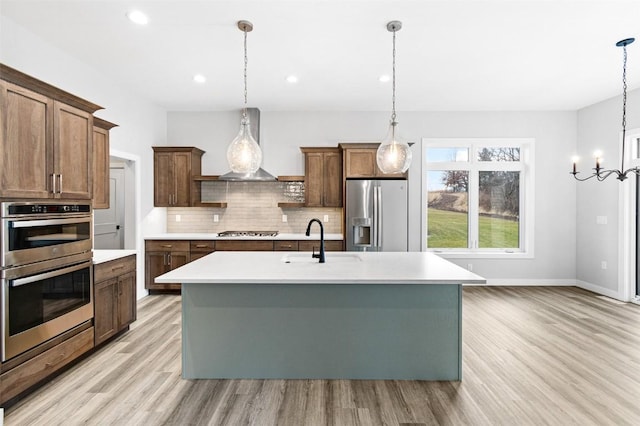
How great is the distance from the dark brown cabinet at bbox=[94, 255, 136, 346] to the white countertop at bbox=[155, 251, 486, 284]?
1.04m

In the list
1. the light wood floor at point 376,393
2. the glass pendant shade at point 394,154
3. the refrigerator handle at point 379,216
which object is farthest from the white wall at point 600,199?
the glass pendant shade at point 394,154

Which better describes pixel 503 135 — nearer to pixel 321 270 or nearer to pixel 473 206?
pixel 473 206

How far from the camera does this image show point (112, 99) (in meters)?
4.28

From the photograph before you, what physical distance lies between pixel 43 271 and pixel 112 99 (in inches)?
106

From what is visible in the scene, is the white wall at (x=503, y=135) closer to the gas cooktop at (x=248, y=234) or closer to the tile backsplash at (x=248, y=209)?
the tile backsplash at (x=248, y=209)

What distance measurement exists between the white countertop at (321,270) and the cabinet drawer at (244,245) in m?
1.78

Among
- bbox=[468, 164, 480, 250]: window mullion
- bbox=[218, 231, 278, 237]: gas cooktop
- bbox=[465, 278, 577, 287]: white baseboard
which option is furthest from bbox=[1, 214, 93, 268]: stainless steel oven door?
bbox=[465, 278, 577, 287]: white baseboard

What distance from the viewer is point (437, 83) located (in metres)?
4.32

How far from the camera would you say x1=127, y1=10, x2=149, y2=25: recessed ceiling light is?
2778 millimetres

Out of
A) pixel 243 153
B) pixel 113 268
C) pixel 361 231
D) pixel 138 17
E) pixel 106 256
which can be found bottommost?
pixel 113 268

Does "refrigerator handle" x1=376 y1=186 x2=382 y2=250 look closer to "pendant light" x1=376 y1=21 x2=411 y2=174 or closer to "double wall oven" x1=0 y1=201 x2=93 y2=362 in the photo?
"pendant light" x1=376 y1=21 x2=411 y2=174

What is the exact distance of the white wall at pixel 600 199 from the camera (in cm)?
475

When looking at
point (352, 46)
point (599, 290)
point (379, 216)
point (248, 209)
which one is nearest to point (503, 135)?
point (379, 216)

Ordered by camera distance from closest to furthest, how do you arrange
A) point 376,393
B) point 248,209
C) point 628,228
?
point 376,393 < point 628,228 < point 248,209
